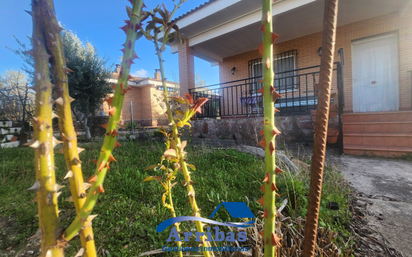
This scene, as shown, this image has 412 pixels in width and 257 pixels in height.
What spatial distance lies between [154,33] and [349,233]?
1.66 meters

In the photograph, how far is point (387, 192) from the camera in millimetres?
1936

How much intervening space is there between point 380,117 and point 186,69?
5248mm

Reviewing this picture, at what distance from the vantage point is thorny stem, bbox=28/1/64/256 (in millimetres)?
307

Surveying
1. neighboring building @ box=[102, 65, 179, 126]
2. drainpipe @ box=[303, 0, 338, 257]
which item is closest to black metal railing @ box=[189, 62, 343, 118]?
drainpipe @ box=[303, 0, 338, 257]

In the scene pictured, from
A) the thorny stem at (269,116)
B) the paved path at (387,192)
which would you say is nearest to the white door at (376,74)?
the paved path at (387,192)

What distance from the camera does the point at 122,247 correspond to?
1201 mm

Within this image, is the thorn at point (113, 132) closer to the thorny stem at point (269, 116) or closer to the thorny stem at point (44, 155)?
→ the thorny stem at point (44, 155)

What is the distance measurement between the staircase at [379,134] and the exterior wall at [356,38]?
2091 mm

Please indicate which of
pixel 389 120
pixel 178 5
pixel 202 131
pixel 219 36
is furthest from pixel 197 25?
pixel 178 5

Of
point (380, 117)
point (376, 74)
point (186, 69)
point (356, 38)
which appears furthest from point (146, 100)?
point (380, 117)

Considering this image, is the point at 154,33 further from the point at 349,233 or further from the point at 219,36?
the point at 219,36

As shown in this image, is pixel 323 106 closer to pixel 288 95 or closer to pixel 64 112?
pixel 64 112

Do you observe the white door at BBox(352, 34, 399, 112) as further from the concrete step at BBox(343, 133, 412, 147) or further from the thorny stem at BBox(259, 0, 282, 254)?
the thorny stem at BBox(259, 0, 282, 254)

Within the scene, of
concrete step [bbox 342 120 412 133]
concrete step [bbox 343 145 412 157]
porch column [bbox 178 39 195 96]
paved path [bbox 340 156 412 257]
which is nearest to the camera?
paved path [bbox 340 156 412 257]
